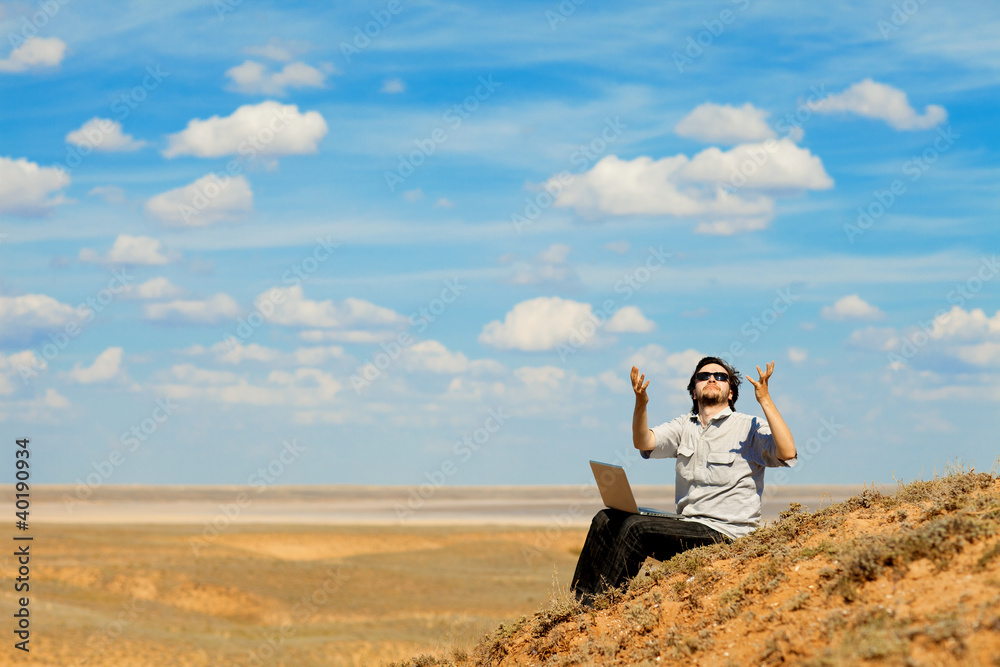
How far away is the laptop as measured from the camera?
26.6 ft

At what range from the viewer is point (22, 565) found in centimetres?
3406

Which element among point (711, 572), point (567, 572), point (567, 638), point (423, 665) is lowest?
point (567, 572)

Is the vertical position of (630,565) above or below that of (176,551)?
above

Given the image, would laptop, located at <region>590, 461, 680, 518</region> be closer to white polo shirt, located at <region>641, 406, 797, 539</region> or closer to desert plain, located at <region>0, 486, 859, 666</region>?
white polo shirt, located at <region>641, 406, 797, 539</region>

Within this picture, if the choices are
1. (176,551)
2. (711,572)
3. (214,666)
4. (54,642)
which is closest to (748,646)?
(711,572)

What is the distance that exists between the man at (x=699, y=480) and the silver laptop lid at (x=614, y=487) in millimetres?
99

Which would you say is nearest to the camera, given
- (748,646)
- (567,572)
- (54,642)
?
(748,646)

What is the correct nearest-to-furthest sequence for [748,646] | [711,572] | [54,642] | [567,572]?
[748,646], [711,572], [54,642], [567,572]

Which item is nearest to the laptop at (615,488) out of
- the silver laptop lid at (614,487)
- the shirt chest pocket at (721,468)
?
the silver laptop lid at (614,487)

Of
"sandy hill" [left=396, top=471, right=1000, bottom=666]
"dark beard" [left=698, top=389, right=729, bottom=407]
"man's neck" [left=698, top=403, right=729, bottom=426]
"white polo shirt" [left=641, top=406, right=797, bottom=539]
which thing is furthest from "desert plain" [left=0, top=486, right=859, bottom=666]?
"dark beard" [left=698, top=389, right=729, bottom=407]

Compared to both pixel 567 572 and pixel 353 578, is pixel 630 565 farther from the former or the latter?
pixel 567 572

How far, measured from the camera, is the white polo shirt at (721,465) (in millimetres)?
8078

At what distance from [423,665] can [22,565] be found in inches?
1169

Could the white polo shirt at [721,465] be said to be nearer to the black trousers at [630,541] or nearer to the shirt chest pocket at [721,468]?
the shirt chest pocket at [721,468]
